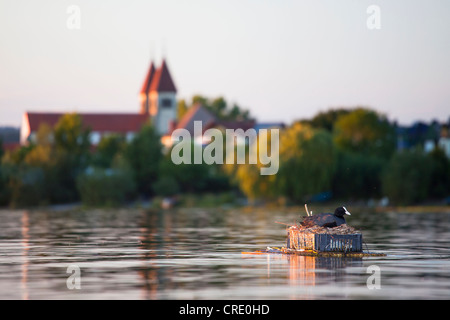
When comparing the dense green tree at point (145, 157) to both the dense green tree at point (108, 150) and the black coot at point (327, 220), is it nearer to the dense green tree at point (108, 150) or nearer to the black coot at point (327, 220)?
the dense green tree at point (108, 150)

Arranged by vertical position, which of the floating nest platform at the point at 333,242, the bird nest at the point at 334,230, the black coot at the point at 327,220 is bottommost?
the floating nest platform at the point at 333,242

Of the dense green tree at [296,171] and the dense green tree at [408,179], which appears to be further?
the dense green tree at [408,179]

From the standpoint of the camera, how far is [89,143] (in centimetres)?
14512

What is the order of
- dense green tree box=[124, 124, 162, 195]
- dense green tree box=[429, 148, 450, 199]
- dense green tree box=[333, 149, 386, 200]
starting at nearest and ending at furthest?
dense green tree box=[333, 149, 386, 200]
dense green tree box=[429, 148, 450, 199]
dense green tree box=[124, 124, 162, 195]

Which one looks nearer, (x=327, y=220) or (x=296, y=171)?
(x=327, y=220)

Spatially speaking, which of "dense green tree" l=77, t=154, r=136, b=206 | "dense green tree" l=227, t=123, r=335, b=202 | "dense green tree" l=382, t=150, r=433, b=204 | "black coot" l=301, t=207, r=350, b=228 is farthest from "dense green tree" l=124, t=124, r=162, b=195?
"black coot" l=301, t=207, r=350, b=228

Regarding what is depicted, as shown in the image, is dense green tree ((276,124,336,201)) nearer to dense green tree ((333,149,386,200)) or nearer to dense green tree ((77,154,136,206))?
dense green tree ((333,149,386,200))

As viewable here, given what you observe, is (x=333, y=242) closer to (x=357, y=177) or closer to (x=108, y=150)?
(x=357, y=177)

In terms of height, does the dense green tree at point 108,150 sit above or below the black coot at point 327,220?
above

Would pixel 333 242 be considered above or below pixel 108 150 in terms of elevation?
below

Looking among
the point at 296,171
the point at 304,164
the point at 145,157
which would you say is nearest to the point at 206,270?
the point at 296,171

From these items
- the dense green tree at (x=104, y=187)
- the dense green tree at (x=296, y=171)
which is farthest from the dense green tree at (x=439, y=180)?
the dense green tree at (x=104, y=187)
